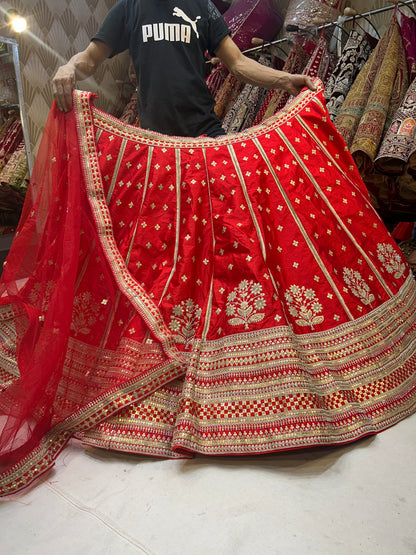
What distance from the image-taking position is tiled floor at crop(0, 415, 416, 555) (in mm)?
766

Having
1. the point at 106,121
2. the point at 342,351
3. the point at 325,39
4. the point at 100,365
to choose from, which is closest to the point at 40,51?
the point at 325,39

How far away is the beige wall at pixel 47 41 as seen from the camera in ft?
11.4

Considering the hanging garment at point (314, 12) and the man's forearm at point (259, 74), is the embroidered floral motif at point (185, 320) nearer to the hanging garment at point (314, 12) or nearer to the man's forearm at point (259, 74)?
the man's forearm at point (259, 74)

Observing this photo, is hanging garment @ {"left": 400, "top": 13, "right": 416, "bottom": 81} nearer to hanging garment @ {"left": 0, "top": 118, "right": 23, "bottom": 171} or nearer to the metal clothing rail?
the metal clothing rail

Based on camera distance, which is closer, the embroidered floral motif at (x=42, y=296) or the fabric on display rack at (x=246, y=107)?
the embroidered floral motif at (x=42, y=296)

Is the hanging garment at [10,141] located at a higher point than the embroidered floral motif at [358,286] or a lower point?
lower

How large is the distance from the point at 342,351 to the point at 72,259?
0.72 m

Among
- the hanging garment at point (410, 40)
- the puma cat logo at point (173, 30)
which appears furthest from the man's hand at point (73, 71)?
the hanging garment at point (410, 40)

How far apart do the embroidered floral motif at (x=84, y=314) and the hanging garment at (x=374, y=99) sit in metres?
1.34

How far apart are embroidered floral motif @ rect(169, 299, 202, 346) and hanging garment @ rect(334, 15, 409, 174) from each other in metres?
1.16

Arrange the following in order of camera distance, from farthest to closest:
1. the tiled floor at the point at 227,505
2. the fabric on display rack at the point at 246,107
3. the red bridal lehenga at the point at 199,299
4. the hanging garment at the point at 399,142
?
the fabric on display rack at the point at 246,107
the hanging garment at the point at 399,142
the red bridal lehenga at the point at 199,299
the tiled floor at the point at 227,505

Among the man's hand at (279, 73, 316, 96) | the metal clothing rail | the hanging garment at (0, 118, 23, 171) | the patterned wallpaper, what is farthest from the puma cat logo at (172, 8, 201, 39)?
the patterned wallpaper

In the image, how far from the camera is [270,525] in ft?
2.62

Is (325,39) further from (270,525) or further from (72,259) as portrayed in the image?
(270,525)
